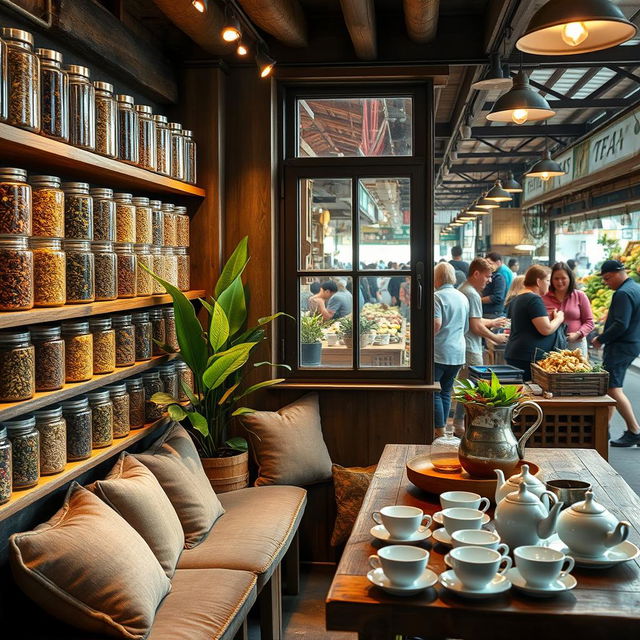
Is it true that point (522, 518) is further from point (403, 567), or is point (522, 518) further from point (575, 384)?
point (575, 384)

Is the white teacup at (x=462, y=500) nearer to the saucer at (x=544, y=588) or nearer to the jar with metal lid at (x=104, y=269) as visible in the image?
the saucer at (x=544, y=588)

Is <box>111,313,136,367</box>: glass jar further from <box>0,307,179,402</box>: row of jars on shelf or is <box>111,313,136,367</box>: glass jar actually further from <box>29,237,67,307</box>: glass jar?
<box>29,237,67,307</box>: glass jar

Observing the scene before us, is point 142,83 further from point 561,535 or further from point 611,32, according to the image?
point 561,535

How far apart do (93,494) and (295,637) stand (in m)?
1.28

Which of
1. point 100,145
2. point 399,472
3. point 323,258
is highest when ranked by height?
point 100,145

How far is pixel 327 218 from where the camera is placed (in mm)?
4285

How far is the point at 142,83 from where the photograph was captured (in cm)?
351

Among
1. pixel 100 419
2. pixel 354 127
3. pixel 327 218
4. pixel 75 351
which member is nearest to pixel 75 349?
pixel 75 351

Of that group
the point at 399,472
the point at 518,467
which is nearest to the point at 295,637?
the point at 399,472

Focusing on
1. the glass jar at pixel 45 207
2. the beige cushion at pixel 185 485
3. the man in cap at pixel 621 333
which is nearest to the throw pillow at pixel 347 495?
the beige cushion at pixel 185 485

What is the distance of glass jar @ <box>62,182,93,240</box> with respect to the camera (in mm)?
2553

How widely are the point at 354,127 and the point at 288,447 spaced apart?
67.9 inches

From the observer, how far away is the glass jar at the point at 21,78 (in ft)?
6.98

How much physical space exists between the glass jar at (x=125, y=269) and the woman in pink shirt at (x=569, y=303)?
12.7ft
